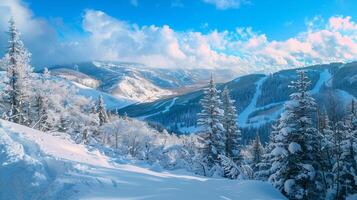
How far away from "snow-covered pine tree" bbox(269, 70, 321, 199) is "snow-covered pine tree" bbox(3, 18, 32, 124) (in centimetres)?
2421

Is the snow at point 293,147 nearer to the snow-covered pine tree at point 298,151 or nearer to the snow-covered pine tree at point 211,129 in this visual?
the snow-covered pine tree at point 298,151

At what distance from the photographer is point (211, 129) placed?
35188 millimetres

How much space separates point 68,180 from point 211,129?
73.5 feet

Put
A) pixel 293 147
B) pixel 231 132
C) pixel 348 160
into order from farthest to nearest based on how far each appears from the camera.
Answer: pixel 231 132 → pixel 348 160 → pixel 293 147

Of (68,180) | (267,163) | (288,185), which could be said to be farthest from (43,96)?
(68,180)

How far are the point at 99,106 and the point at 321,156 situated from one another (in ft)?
170

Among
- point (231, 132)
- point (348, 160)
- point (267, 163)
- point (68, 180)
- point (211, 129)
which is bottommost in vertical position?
point (267, 163)

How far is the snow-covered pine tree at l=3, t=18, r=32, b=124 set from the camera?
35250mm

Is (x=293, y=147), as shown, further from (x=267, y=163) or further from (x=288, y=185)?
(x=267, y=163)

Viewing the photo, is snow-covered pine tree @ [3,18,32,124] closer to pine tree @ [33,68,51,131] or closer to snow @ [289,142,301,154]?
pine tree @ [33,68,51,131]

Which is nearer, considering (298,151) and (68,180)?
(68,180)

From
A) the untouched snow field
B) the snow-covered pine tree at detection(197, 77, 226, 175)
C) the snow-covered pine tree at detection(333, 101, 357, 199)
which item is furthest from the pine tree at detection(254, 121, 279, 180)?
the untouched snow field

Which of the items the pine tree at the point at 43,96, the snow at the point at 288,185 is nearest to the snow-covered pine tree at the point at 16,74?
the pine tree at the point at 43,96

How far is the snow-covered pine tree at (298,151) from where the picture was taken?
23516mm
